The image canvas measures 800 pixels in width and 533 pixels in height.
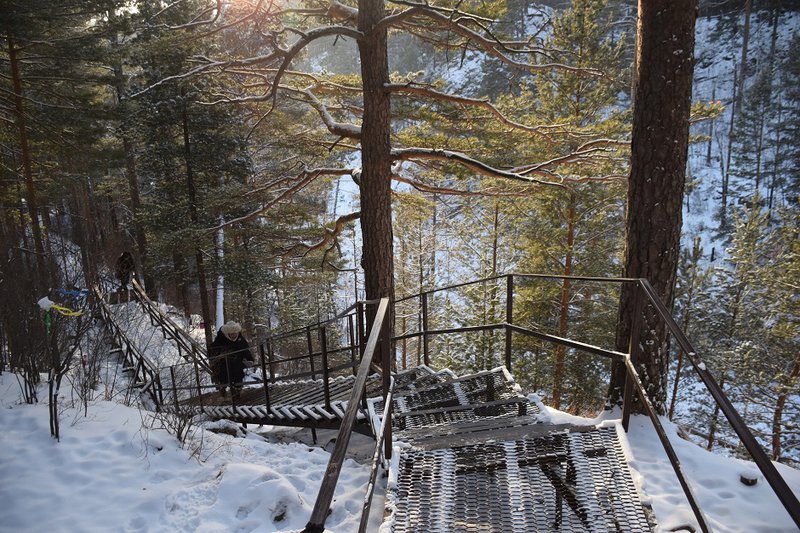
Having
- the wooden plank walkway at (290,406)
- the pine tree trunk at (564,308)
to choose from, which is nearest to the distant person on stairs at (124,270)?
the wooden plank walkway at (290,406)

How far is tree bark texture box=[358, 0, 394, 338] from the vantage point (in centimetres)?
600

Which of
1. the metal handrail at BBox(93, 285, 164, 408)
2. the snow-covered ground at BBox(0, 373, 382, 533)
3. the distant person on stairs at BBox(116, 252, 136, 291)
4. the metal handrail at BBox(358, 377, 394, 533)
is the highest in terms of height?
the metal handrail at BBox(358, 377, 394, 533)

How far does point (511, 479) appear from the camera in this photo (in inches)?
105

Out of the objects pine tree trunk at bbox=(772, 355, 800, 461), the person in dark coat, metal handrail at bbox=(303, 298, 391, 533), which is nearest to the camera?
metal handrail at bbox=(303, 298, 391, 533)

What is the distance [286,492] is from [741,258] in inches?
663

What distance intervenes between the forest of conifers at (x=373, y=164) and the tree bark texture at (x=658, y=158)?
11cm

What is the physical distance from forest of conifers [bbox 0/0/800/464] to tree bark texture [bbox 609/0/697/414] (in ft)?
0.36

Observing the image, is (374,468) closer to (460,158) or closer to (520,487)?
(520,487)

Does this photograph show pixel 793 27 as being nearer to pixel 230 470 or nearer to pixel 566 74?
pixel 566 74

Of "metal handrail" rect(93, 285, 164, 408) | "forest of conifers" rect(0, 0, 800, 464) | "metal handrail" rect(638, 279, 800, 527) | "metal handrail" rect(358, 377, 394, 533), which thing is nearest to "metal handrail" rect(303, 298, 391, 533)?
"metal handrail" rect(358, 377, 394, 533)

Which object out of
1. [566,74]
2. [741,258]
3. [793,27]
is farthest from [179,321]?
[793,27]

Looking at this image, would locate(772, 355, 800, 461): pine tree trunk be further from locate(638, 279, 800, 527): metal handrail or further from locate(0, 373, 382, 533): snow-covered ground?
locate(0, 373, 382, 533): snow-covered ground

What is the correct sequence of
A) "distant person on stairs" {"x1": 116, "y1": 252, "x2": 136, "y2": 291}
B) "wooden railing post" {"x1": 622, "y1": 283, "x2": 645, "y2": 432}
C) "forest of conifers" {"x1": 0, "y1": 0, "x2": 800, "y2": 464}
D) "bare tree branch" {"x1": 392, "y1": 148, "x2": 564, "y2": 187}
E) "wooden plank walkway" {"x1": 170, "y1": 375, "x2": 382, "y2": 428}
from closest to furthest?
"wooden railing post" {"x1": 622, "y1": 283, "x2": 645, "y2": 432} < "wooden plank walkway" {"x1": 170, "y1": 375, "x2": 382, "y2": 428} < "bare tree branch" {"x1": 392, "y1": 148, "x2": 564, "y2": 187} < "forest of conifers" {"x1": 0, "y1": 0, "x2": 800, "y2": 464} < "distant person on stairs" {"x1": 116, "y1": 252, "x2": 136, "y2": 291}

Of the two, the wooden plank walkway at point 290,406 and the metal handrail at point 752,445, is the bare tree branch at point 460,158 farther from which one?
the metal handrail at point 752,445
